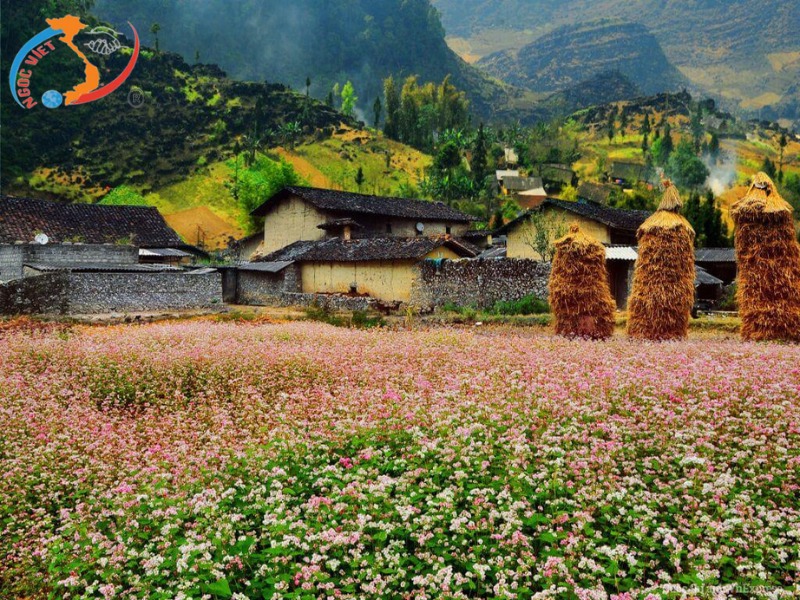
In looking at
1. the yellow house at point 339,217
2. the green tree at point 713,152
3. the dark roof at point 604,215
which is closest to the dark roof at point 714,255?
the dark roof at point 604,215

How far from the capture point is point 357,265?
104 feet

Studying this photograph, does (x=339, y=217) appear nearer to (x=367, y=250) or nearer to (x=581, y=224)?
(x=367, y=250)

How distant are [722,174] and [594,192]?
5772 cm

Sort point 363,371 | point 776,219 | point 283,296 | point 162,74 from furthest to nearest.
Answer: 1. point 162,74
2. point 283,296
3. point 776,219
4. point 363,371

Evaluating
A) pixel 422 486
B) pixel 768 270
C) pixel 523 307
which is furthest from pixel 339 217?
pixel 422 486

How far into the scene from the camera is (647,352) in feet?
36.4

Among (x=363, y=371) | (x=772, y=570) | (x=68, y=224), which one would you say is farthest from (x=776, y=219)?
(x=68, y=224)

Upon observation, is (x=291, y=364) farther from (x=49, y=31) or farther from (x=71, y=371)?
(x=49, y=31)

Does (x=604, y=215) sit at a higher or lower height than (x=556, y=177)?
lower

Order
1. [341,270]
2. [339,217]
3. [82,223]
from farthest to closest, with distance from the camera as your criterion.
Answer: [339,217] → [82,223] → [341,270]

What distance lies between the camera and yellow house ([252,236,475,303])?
29062 mm

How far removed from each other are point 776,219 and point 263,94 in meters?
98.6

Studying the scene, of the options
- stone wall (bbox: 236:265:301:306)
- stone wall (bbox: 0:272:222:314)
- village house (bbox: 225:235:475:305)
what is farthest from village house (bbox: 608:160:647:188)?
stone wall (bbox: 0:272:222:314)

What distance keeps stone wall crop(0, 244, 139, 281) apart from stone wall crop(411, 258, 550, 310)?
16.2 meters
